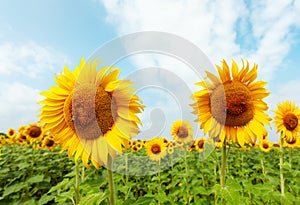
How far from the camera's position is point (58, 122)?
1.91m

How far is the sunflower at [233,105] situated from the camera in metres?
2.27

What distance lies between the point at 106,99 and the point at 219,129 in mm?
1234

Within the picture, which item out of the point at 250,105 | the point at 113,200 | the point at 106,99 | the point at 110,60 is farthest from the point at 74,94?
the point at 250,105

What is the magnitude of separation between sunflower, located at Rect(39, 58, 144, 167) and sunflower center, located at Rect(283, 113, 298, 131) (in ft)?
12.5

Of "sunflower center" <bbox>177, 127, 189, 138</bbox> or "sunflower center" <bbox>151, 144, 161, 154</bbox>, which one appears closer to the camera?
"sunflower center" <bbox>177, 127, 189, 138</bbox>

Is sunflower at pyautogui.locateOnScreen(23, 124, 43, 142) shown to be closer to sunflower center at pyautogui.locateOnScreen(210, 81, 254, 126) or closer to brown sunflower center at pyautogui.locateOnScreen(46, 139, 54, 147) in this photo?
brown sunflower center at pyautogui.locateOnScreen(46, 139, 54, 147)

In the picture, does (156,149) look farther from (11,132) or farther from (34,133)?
(11,132)

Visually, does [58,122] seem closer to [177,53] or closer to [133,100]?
[133,100]

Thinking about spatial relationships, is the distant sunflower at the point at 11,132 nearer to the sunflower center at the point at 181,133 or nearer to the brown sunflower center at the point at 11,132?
the brown sunflower center at the point at 11,132

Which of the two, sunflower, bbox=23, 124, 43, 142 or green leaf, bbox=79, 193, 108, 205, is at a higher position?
sunflower, bbox=23, 124, 43, 142

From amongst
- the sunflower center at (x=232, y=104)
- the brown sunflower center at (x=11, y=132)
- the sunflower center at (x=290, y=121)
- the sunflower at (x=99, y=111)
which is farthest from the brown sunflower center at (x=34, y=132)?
the sunflower center at (x=290, y=121)

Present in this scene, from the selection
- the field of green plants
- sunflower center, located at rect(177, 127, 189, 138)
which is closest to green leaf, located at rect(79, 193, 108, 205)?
the field of green plants

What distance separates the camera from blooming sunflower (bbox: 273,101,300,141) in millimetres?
4363

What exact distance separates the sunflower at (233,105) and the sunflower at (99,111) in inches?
36.2
